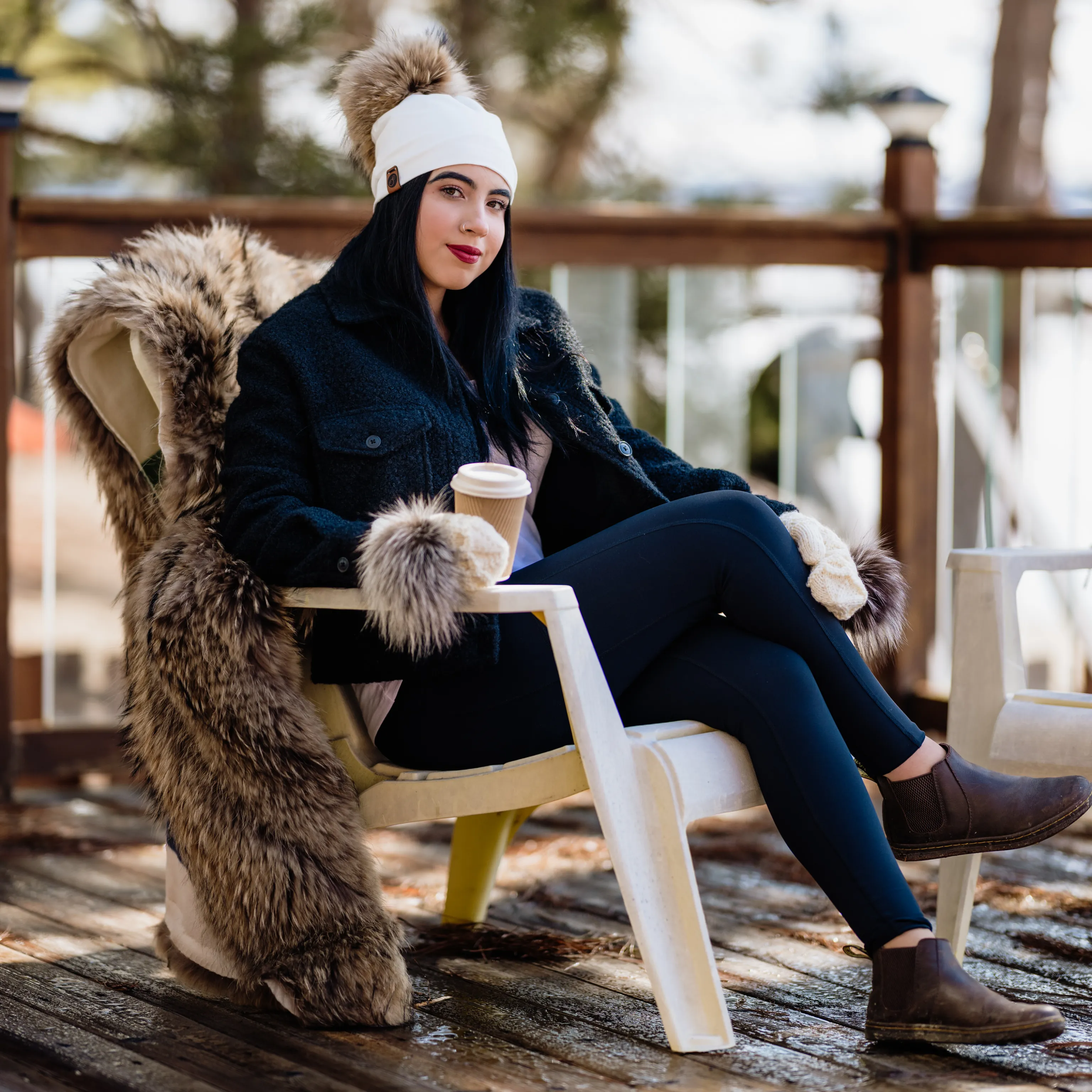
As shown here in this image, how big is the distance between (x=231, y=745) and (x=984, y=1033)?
97 cm

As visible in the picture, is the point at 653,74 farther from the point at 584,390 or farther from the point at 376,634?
the point at 376,634

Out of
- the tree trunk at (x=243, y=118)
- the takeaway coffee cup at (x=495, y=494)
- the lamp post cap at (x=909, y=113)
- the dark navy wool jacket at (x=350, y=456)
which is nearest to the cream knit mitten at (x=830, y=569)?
the dark navy wool jacket at (x=350, y=456)

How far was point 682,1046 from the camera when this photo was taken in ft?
5.83

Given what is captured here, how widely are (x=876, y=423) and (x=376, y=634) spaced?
2.30 m

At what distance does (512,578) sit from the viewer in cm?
199

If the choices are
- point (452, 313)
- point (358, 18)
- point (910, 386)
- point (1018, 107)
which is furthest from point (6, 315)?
point (1018, 107)

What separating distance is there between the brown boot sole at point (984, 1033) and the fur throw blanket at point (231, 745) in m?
0.62

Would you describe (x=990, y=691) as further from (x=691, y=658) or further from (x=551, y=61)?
(x=551, y=61)

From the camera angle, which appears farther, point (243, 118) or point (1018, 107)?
point (1018, 107)

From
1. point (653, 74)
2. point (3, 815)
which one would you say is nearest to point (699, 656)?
point (3, 815)

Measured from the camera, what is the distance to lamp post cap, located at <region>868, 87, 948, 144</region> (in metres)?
3.48

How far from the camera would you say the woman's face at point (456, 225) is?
6.98ft

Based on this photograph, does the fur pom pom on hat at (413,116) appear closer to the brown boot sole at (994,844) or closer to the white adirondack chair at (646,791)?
the white adirondack chair at (646,791)

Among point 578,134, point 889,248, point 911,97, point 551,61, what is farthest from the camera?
point 578,134
